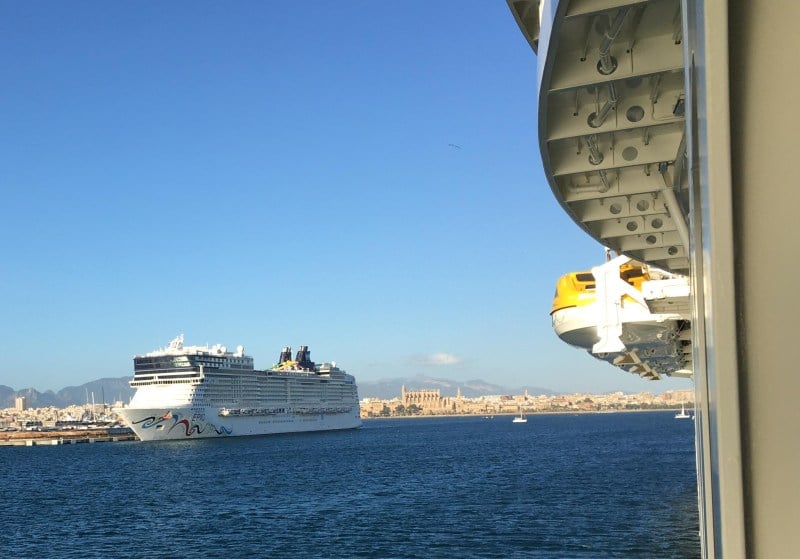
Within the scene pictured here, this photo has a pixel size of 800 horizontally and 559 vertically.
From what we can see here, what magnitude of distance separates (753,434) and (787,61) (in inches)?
40.9

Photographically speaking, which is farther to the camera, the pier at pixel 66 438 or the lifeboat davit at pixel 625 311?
the pier at pixel 66 438

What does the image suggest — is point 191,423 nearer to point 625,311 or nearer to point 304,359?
point 304,359

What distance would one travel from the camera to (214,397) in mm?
98375

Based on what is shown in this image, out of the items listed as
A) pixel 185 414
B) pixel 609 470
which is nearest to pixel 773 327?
pixel 609 470

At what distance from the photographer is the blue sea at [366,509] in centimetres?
2383

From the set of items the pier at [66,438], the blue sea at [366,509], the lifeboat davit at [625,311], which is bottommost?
the pier at [66,438]

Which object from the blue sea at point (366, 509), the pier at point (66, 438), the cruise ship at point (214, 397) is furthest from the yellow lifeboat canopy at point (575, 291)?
the pier at point (66, 438)

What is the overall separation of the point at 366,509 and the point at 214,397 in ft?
230

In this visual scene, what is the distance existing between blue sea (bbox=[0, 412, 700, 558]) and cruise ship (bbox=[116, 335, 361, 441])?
33.8m

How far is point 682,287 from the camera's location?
48.0ft

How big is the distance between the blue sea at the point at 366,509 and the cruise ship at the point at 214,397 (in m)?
33.8

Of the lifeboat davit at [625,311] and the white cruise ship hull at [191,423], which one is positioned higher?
the lifeboat davit at [625,311]

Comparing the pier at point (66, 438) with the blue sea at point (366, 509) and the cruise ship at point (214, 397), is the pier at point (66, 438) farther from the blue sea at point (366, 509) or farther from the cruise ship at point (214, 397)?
the blue sea at point (366, 509)

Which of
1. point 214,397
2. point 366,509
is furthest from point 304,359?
point 366,509
